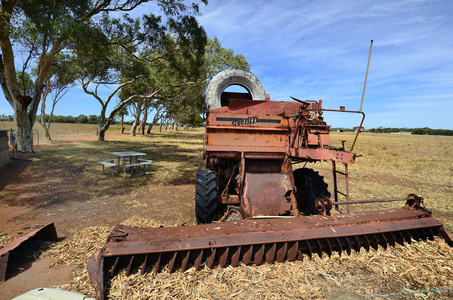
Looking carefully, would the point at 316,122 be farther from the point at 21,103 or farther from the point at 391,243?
the point at 21,103

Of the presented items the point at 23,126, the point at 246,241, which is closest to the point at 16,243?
the point at 246,241

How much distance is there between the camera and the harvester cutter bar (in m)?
2.34

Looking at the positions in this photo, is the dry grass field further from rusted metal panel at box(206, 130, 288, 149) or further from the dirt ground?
rusted metal panel at box(206, 130, 288, 149)

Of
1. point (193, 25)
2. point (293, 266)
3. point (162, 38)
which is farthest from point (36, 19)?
point (293, 266)

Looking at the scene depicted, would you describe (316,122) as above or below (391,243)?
above

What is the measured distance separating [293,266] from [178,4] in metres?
12.8

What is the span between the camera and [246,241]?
8.23ft

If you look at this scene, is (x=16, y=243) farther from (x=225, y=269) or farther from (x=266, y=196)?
(x=266, y=196)

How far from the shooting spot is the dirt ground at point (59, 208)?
106 inches

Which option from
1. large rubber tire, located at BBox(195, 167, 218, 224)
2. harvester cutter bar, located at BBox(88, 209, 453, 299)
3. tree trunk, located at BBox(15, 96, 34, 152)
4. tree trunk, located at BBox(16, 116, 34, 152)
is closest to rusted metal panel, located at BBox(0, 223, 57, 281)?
harvester cutter bar, located at BBox(88, 209, 453, 299)

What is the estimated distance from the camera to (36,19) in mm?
8359

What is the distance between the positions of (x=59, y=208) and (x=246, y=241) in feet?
15.4

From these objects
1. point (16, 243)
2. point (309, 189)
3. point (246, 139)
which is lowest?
point (16, 243)

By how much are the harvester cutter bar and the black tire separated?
132cm
